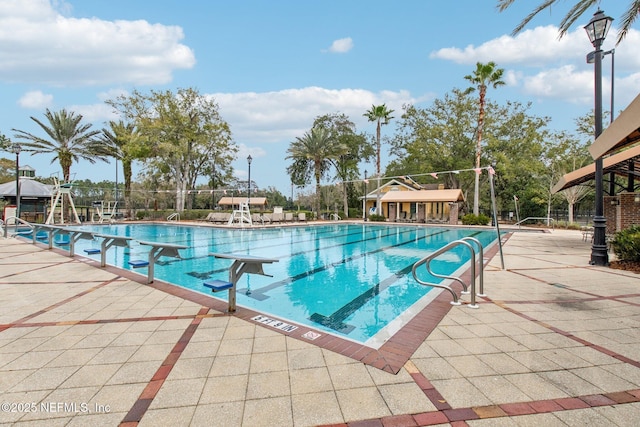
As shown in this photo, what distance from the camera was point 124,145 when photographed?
26.8 meters

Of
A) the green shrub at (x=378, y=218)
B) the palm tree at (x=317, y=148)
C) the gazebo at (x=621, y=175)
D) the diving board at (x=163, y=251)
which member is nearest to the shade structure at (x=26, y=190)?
the palm tree at (x=317, y=148)

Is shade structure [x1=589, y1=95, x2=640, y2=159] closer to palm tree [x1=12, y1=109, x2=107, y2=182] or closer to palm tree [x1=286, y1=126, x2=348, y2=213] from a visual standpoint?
palm tree [x1=286, y1=126, x2=348, y2=213]

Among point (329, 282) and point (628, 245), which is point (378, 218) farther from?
point (329, 282)

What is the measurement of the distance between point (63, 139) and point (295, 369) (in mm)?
27850

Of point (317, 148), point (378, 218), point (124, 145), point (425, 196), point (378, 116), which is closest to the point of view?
point (124, 145)

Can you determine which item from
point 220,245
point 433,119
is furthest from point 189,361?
point 433,119

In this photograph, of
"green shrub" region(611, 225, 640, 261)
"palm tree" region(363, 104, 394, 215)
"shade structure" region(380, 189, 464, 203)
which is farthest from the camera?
"palm tree" region(363, 104, 394, 215)

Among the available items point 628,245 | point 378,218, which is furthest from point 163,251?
point 378,218

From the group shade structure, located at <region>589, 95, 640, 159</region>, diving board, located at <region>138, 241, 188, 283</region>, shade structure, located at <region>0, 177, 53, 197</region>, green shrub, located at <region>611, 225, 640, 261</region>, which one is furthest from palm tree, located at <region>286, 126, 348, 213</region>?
shade structure, located at <region>589, 95, 640, 159</region>

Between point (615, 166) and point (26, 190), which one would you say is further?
point (26, 190)

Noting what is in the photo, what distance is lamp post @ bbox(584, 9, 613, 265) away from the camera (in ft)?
22.9

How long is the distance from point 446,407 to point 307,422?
3.09 feet

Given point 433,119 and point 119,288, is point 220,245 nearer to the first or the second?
point 119,288

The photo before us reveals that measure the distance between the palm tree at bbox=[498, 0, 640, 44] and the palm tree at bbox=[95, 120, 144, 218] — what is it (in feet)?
89.5
